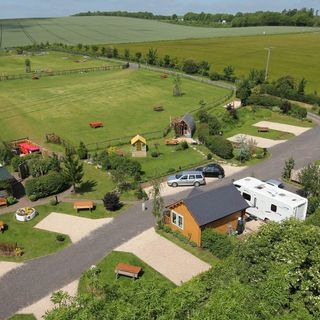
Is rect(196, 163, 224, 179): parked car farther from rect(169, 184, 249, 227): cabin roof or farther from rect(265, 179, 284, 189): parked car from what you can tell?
rect(169, 184, 249, 227): cabin roof

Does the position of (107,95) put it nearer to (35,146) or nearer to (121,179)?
(35,146)

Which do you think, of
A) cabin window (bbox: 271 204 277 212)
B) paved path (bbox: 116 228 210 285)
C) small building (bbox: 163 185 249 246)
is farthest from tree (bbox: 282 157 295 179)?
paved path (bbox: 116 228 210 285)

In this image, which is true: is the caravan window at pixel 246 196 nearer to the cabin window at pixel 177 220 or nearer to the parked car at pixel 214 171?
the parked car at pixel 214 171

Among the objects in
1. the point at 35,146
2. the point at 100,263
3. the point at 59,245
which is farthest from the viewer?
the point at 35,146

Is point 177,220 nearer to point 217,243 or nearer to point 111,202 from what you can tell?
point 217,243

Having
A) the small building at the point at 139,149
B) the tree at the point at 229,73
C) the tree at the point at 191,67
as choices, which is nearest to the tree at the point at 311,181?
the small building at the point at 139,149

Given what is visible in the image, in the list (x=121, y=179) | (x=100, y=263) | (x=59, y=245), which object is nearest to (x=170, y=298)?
(x=100, y=263)
